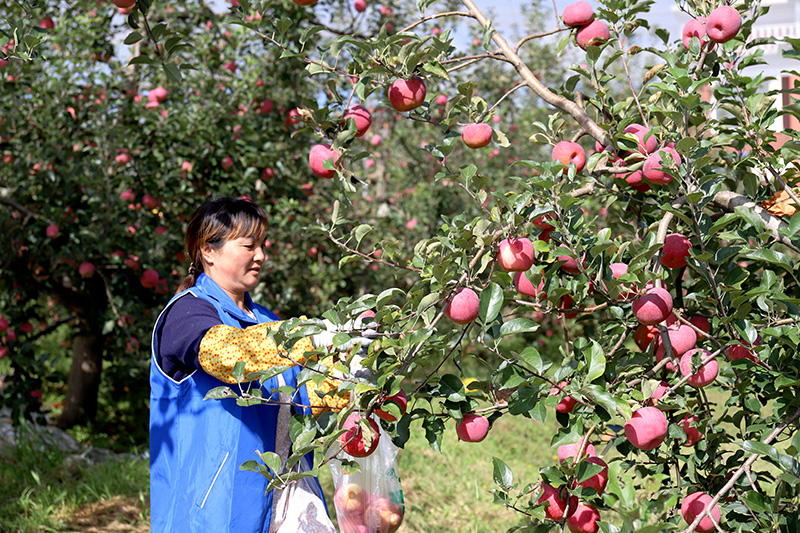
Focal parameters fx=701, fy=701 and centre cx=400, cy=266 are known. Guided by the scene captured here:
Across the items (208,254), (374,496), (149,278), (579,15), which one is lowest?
(149,278)

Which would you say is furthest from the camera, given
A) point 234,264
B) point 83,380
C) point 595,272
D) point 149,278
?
point 83,380

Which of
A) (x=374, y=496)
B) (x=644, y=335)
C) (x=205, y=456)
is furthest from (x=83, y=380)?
(x=644, y=335)

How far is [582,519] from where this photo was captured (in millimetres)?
1237

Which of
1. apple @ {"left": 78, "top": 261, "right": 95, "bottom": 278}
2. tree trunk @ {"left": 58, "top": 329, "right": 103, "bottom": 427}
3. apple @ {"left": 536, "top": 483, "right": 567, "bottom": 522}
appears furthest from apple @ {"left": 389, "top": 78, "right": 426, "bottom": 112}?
tree trunk @ {"left": 58, "top": 329, "right": 103, "bottom": 427}

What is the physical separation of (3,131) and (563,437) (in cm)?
337

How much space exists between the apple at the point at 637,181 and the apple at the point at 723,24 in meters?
0.30

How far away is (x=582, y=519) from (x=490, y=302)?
1.54 feet

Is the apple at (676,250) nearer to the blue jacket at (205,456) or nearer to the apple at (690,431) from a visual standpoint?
the apple at (690,431)

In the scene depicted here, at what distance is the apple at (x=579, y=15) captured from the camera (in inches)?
57.3

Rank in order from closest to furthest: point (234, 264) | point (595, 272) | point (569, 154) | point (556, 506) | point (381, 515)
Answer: point (556, 506) < point (595, 272) < point (569, 154) < point (381, 515) < point (234, 264)

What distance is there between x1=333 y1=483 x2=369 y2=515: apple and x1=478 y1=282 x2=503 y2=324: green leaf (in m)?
0.69

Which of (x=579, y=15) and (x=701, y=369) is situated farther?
(x=579, y=15)

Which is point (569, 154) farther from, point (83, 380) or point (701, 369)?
point (83, 380)

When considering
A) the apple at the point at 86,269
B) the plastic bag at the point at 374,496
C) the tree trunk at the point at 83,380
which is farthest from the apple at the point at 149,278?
the plastic bag at the point at 374,496
